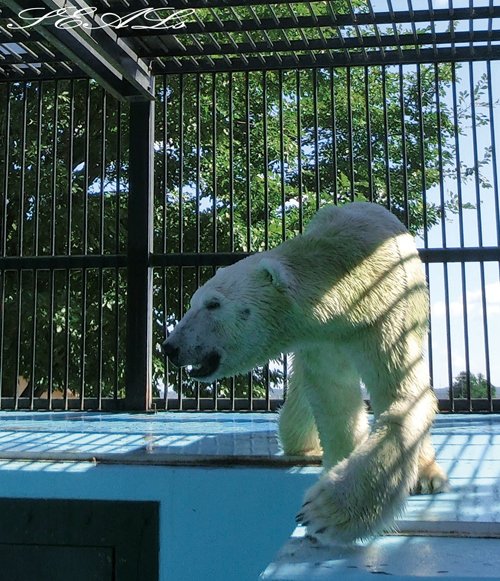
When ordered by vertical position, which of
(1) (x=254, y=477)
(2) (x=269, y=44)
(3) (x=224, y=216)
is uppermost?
(2) (x=269, y=44)

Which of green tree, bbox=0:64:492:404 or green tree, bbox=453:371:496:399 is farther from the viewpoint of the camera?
green tree, bbox=0:64:492:404

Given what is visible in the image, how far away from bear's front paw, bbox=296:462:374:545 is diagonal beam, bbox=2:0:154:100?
3.08 metres

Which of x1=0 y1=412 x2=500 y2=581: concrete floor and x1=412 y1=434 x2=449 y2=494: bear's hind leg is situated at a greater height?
x1=412 y1=434 x2=449 y2=494: bear's hind leg

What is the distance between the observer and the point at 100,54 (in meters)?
4.78

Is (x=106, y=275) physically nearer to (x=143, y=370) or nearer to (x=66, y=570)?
(x=143, y=370)

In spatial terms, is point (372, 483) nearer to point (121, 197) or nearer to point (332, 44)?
point (332, 44)

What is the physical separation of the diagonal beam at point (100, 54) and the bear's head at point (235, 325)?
233 centimetres

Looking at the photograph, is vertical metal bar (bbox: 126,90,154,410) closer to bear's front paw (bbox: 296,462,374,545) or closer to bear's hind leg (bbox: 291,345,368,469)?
bear's hind leg (bbox: 291,345,368,469)

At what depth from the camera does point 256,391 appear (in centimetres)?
900

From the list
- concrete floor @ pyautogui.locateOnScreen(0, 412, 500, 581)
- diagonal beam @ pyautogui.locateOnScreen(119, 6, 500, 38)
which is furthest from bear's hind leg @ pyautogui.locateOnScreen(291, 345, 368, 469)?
diagonal beam @ pyautogui.locateOnScreen(119, 6, 500, 38)

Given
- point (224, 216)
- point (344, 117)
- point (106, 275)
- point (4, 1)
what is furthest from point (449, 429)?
point (344, 117)

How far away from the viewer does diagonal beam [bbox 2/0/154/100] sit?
4109 mm

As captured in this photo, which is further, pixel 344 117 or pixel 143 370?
pixel 344 117

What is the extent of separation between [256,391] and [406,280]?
6.53 meters
